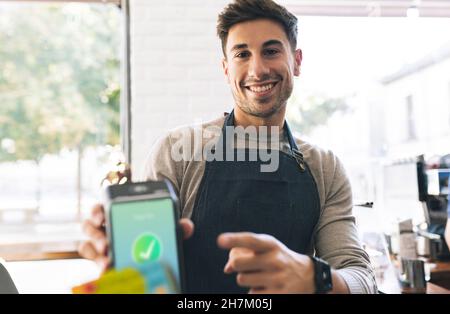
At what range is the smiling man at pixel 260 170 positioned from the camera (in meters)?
0.77

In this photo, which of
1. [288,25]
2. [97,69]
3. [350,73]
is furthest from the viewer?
[350,73]

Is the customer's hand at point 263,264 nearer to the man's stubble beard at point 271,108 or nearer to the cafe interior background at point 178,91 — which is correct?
the man's stubble beard at point 271,108

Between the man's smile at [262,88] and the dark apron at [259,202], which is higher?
the man's smile at [262,88]

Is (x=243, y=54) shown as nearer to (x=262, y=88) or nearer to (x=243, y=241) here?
(x=262, y=88)

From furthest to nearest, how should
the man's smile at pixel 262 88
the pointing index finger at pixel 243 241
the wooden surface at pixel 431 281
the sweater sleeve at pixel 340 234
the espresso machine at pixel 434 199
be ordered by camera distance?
the espresso machine at pixel 434 199 < the wooden surface at pixel 431 281 < the man's smile at pixel 262 88 < the sweater sleeve at pixel 340 234 < the pointing index finger at pixel 243 241

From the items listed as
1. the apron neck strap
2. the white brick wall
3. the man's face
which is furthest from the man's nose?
the white brick wall

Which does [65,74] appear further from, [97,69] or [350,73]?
[350,73]

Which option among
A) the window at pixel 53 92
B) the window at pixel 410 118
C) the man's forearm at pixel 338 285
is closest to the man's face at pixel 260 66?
the man's forearm at pixel 338 285

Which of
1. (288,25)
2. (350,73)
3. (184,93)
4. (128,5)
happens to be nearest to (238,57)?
(288,25)

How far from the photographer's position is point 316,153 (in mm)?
882

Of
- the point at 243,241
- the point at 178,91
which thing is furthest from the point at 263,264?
the point at 178,91

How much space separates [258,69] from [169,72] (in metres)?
1.33
